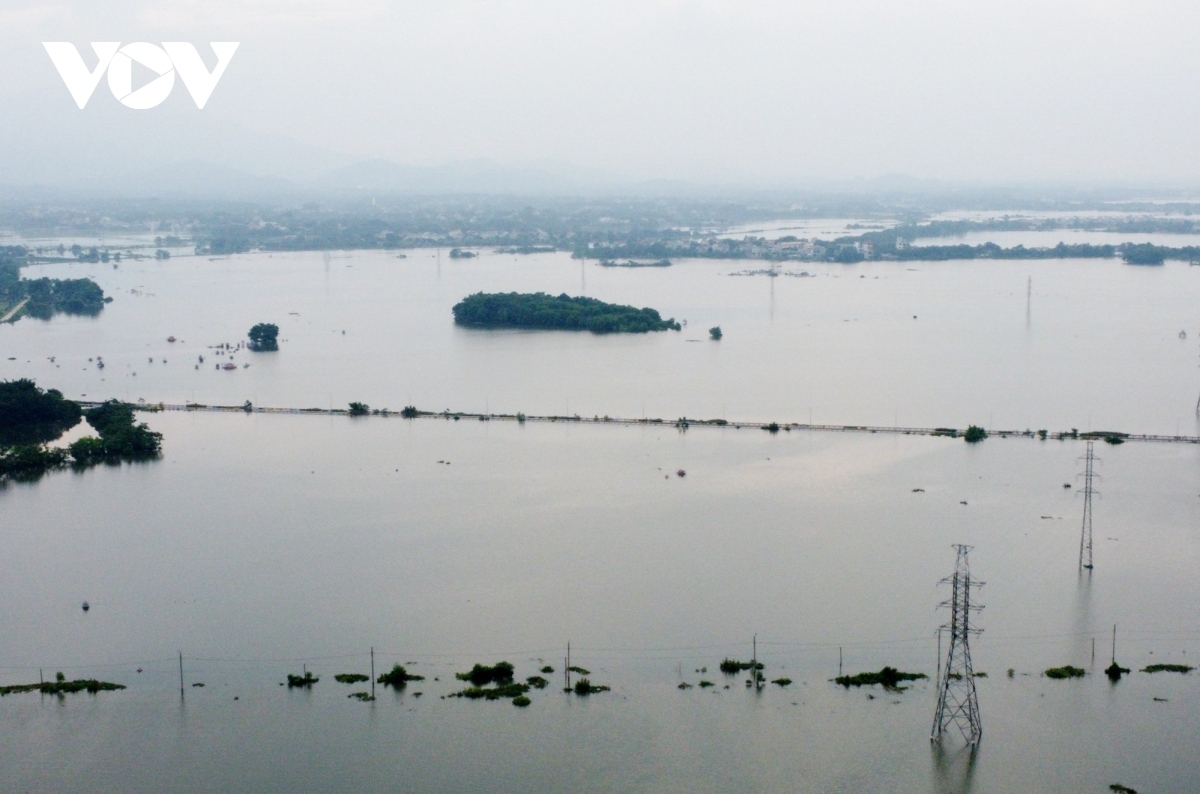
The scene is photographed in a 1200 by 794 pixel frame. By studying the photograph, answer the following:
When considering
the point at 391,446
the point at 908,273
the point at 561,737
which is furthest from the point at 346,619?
the point at 908,273

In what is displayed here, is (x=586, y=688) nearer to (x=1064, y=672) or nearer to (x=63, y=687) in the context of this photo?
(x=1064, y=672)

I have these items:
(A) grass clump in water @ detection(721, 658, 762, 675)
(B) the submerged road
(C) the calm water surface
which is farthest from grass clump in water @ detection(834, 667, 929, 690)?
(C) the calm water surface

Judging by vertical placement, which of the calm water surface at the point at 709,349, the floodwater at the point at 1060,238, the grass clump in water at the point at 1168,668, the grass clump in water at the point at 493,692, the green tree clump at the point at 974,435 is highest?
the floodwater at the point at 1060,238

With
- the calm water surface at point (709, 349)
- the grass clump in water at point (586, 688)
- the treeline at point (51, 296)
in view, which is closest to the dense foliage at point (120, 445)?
the calm water surface at point (709, 349)

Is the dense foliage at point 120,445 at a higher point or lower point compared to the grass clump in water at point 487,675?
higher

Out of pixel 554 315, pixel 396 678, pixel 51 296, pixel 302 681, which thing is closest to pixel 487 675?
pixel 396 678

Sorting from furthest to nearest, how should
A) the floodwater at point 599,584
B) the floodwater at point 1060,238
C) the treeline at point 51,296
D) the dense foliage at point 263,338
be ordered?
the floodwater at point 1060,238 < the treeline at point 51,296 < the dense foliage at point 263,338 < the floodwater at point 599,584

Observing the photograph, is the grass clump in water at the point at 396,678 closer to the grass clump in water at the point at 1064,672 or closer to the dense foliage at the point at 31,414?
the grass clump in water at the point at 1064,672

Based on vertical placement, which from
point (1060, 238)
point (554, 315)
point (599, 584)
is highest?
point (1060, 238)
